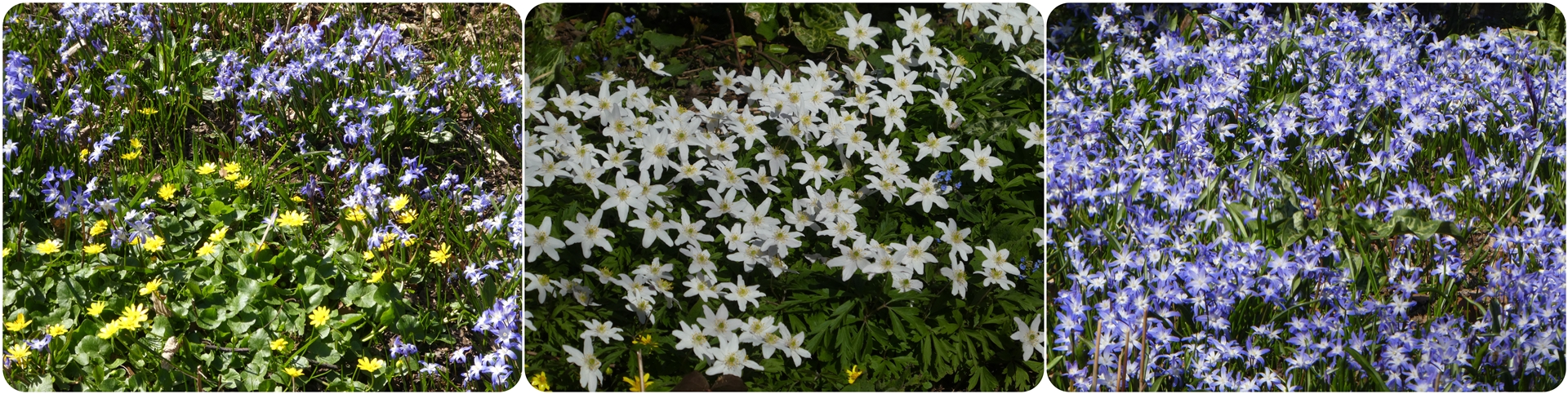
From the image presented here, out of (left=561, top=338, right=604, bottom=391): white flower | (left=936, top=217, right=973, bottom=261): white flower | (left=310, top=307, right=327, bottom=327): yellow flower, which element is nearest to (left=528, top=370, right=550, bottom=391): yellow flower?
(left=561, top=338, right=604, bottom=391): white flower

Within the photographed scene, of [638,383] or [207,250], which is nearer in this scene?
[638,383]

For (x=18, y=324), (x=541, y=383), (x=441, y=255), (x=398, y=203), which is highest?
(x=398, y=203)

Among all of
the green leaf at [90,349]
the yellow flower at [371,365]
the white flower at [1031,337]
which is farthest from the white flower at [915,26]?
the green leaf at [90,349]

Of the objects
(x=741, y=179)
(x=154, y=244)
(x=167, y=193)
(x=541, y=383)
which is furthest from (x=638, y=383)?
(x=167, y=193)

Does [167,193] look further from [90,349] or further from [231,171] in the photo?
[90,349]

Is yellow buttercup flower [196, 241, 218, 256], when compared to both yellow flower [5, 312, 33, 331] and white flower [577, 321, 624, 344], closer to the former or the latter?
yellow flower [5, 312, 33, 331]

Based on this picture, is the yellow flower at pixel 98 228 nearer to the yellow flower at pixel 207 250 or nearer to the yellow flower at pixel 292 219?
the yellow flower at pixel 207 250
